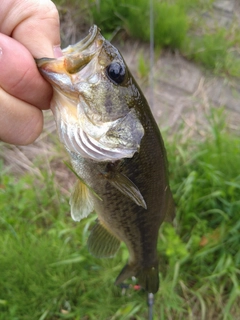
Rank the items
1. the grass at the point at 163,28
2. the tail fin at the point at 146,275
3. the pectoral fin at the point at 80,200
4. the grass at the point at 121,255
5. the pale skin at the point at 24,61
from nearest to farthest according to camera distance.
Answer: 1. the pale skin at the point at 24,61
2. the pectoral fin at the point at 80,200
3. the tail fin at the point at 146,275
4. the grass at the point at 121,255
5. the grass at the point at 163,28

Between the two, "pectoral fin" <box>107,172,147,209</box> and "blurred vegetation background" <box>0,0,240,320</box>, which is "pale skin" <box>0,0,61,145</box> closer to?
"pectoral fin" <box>107,172,147,209</box>

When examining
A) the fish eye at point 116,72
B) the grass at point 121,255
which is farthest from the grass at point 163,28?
the fish eye at point 116,72

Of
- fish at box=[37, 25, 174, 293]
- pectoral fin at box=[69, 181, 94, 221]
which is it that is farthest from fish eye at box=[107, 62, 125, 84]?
pectoral fin at box=[69, 181, 94, 221]

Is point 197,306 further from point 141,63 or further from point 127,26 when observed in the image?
point 127,26

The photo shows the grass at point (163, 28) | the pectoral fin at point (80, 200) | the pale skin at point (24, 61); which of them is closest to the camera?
the pale skin at point (24, 61)

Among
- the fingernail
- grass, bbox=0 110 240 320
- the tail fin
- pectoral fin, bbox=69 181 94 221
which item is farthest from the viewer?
grass, bbox=0 110 240 320

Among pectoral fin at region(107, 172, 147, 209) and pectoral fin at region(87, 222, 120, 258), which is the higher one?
pectoral fin at region(107, 172, 147, 209)

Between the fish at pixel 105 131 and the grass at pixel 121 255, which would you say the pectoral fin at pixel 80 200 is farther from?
the grass at pixel 121 255
